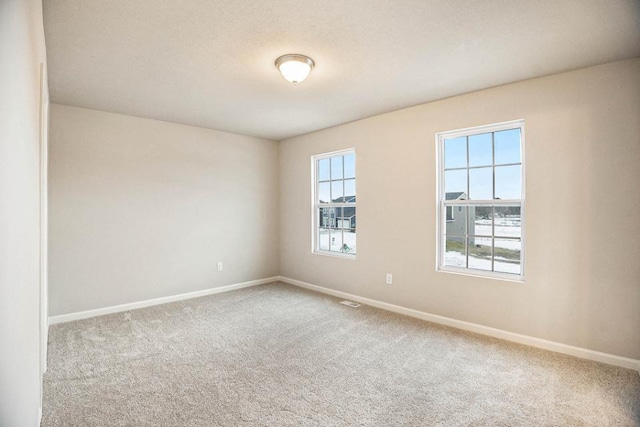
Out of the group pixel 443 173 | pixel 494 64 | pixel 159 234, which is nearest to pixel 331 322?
pixel 443 173

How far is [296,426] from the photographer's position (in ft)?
6.37

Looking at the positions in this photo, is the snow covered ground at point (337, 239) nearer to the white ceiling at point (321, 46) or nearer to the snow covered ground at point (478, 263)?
the snow covered ground at point (478, 263)

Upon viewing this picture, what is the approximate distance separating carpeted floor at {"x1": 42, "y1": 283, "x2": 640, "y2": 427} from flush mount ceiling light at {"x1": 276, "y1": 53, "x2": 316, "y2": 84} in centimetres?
→ 238

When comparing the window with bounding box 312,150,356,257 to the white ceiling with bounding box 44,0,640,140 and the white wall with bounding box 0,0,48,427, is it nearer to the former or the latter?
the white ceiling with bounding box 44,0,640,140

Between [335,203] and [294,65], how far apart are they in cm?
259

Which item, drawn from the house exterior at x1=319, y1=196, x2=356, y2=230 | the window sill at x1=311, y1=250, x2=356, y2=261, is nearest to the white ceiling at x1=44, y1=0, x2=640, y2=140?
the house exterior at x1=319, y1=196, x2=356, y2=230

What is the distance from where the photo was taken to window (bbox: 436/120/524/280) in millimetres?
3252

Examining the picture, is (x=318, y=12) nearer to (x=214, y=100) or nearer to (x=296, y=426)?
(x=214, y=100)

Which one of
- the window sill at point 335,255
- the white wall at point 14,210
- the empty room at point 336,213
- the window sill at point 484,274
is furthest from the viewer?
the window sill at point 335,255

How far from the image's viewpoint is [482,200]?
11.3 ft

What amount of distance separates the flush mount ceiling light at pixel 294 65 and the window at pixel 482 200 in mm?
1789

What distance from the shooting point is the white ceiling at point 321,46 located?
2051 millimetres

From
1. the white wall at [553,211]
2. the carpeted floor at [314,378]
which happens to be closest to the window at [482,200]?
the white wall at [553,211]

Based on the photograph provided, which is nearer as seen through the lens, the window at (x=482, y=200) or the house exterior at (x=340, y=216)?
the window at (x=482, y=200)
